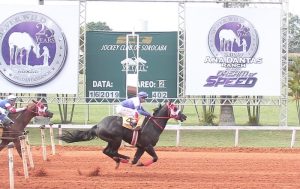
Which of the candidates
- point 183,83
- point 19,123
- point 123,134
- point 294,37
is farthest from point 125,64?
point 294,37

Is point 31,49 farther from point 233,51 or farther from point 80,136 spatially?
point 80,136

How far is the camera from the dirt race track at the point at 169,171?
1469 centimetres

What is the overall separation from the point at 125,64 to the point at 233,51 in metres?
4.81

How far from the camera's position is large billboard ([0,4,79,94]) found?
96.8ft

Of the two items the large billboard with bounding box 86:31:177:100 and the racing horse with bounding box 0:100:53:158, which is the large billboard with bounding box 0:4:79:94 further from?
the racing horse with bounding box 0:100:53:158

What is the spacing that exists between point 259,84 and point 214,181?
15465mm

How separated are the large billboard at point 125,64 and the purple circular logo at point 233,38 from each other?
199 centimetres

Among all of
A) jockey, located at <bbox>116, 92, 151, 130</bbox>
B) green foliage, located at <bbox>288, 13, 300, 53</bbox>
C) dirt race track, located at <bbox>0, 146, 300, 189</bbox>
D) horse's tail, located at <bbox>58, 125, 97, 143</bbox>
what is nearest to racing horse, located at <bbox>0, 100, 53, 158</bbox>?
dirt race track, located at <bbox>0, 146, 300, 189</bbox>

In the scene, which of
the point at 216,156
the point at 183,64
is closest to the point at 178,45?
the point at 183,64

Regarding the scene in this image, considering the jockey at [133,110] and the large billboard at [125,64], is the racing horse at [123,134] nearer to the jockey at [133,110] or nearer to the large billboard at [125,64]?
the jockey at [133,110]

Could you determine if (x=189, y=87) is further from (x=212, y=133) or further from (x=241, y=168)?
(x=241, y=168)

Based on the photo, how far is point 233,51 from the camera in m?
30.1

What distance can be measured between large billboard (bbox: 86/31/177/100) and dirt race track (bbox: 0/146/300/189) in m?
5.85

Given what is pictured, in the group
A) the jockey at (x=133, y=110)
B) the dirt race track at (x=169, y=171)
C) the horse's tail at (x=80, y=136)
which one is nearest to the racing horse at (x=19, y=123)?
the dirt race track at (x=169, y=171)
